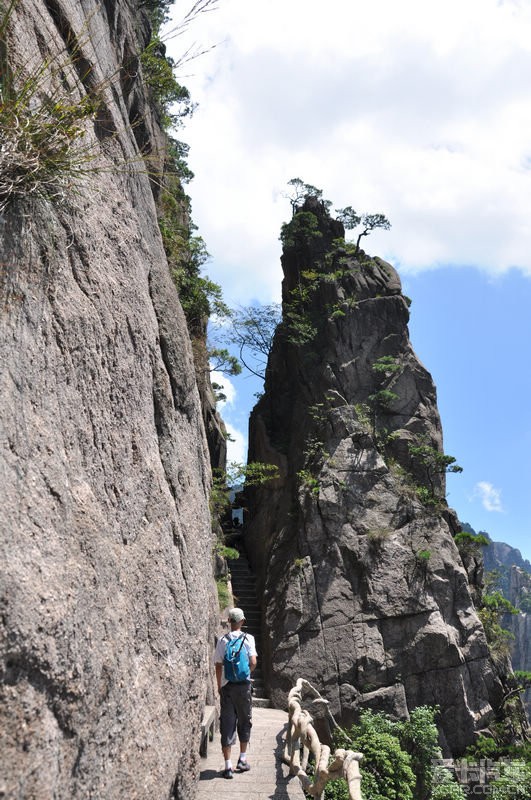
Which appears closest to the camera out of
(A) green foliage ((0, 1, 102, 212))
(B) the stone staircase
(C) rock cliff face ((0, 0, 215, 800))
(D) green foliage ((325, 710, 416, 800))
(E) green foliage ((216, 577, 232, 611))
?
(C) rock cliff face ((0, 0, 215, 800))

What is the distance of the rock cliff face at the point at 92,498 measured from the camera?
2.57m

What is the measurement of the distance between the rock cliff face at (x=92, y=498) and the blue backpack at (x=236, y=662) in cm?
30

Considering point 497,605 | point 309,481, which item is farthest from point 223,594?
point 497,605

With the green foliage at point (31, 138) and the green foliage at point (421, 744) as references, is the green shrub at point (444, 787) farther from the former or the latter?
the green foliage at point (31, 138)

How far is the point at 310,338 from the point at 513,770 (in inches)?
549

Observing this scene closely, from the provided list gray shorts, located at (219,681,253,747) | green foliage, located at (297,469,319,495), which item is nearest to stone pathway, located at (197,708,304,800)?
gray shorts, located at (219,681,253,747)

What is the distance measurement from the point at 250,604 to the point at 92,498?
16.1 meters

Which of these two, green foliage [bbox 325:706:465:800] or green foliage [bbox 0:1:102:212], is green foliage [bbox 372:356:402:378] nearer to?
green foliage [bbox 325:706:465:800]

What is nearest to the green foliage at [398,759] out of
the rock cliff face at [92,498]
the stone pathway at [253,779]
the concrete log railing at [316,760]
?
the stone pathway at [253,779]

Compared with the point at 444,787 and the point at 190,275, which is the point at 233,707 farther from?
the point at 190,275

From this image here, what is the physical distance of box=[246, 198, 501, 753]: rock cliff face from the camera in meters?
15.3

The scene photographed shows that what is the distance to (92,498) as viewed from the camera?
11.3ft

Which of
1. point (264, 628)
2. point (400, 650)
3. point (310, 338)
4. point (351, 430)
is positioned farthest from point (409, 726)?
point (310, 338)

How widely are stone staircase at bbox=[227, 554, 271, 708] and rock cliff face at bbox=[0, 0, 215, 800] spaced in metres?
11.4
